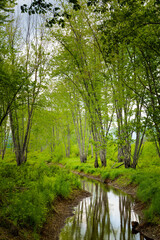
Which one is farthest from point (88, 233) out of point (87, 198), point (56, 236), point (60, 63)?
point (60, 63)

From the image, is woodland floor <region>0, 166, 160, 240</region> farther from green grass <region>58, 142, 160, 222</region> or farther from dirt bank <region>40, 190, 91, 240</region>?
green grass <region>58, 142, 160, 222</region>

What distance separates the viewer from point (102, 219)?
7.06 meters

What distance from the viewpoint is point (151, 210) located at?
6.15 meters

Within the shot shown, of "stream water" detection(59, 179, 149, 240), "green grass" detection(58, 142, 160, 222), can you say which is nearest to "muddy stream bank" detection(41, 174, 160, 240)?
"stream water" detection(59, 179, 149, 240)

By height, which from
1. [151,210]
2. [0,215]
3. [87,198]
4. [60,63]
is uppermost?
[60,63]

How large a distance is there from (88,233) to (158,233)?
83.5 inches

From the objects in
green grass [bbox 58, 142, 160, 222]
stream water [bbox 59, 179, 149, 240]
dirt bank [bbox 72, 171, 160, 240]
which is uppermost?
green grass [bbox 58, 142, 160, 222]

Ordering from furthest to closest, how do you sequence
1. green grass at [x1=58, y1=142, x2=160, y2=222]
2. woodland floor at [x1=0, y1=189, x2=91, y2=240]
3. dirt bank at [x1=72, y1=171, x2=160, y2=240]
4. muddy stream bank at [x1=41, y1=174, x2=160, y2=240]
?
green grass at [x1=58, y1=142, x2=160, y2=222] → muddy stream bank at [x1=41, y1=174, x2=160, y2=240] → dirt bank at [x1=72, y1=171, x2=160, y2=240] → woodland floor at [x1=0, y1=189, x2=91, y2=240]

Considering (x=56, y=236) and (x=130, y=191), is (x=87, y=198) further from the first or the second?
(x=56, y=236)

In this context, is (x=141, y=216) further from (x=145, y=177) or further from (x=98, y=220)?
(x=145, y=177)

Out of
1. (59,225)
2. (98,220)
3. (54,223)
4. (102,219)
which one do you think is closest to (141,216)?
(102,219)

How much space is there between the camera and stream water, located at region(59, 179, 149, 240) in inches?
225

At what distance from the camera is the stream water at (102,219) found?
572 centimetres

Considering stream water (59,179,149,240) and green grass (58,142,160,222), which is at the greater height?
green grass (58,142,160,222)
